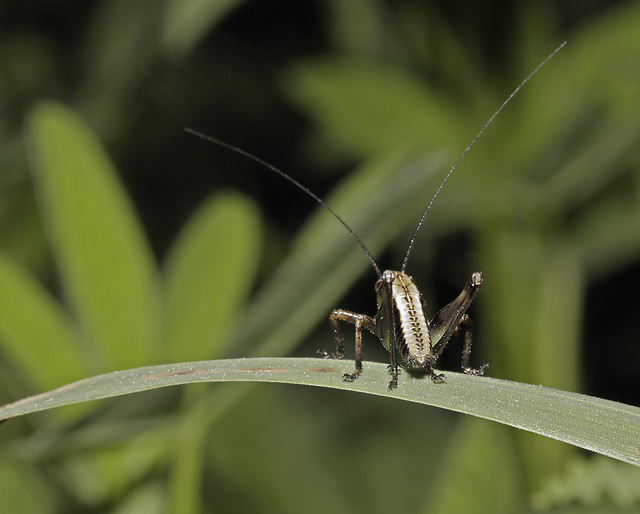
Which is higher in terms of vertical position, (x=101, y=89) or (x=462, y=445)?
(x=101, y=89)

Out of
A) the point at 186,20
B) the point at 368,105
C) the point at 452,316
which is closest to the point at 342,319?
the point at 452,316

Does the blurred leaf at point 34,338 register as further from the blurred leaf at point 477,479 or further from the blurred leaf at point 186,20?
the blurred leaf at point 186,20

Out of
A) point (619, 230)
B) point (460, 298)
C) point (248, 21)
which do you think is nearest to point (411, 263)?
point (619, 230)

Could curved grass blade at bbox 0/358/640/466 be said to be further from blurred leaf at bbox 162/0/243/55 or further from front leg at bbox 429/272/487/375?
blurred leaf at bbox 162/0/243/55

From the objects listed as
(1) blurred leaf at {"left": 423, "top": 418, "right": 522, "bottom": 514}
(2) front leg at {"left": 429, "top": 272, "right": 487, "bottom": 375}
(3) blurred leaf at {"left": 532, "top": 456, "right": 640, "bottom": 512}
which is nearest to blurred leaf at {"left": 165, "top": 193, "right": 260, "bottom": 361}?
(2) front leg at {"left": 429, "top": 272, "right": 487, "bottom": 375}

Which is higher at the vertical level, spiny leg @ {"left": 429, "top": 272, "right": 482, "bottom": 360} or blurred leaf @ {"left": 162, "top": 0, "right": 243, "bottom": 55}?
blurred leaf @ {"left": 162, "top": 0, "right": 243, "bottom": 55}

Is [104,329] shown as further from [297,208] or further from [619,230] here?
[619,230]
